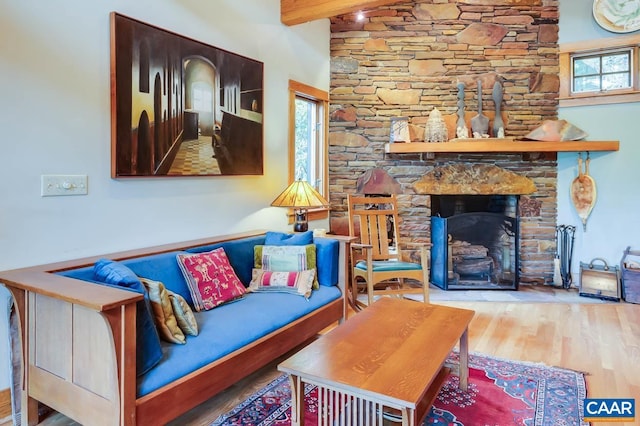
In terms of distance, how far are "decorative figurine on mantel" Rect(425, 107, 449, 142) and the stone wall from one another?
14 cm

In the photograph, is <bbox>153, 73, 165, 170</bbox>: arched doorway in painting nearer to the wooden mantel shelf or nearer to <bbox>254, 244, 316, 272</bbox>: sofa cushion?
<bbox>254, 244, 316, 272</bbox>: sofa cushion

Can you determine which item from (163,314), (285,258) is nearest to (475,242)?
(285,258)

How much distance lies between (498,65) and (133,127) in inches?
156

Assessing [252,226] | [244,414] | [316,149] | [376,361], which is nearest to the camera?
[376,361]

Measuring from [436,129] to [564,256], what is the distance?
2.03 meters

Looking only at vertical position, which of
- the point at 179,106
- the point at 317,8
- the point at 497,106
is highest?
the point at 317,8

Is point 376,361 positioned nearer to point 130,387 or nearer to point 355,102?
point 130,387

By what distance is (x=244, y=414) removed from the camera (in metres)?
2.11

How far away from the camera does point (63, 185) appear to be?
7.18 feet

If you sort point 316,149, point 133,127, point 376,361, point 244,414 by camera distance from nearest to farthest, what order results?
point 376,361
point 244,414
point 133,127
point 316,149

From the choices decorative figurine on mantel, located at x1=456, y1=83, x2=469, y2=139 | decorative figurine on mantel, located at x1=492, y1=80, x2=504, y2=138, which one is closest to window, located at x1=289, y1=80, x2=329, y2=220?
decorative figurine on mantel, located at x1=456, y1=83, x2=469, y2=139

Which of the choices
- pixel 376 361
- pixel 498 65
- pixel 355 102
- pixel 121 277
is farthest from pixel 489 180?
pixel 121 277

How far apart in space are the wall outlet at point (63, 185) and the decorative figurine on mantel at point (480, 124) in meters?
3.82

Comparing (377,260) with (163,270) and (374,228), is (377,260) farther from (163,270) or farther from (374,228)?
(163,270)
